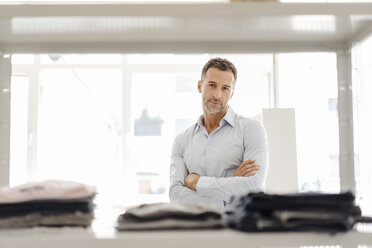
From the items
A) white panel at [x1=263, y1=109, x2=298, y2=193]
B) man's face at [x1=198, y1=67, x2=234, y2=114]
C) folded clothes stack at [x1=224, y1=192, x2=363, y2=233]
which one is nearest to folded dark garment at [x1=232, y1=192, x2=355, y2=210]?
folded clothes stack at [x1=224, y1=192, x2=363, y2=233]

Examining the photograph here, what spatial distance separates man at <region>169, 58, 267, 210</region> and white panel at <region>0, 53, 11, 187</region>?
2.44 feet

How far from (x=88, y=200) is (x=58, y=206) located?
0.21 feet

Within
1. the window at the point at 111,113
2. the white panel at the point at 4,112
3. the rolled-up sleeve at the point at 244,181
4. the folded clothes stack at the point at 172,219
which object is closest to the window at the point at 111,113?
the window at the point at 111,113

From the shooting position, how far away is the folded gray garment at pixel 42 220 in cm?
90

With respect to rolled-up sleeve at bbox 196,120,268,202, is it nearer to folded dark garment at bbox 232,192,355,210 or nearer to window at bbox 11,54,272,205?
folded dark garment at bbox 232,192,355,210

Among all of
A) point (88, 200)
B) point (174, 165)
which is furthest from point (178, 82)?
point (88, 200)

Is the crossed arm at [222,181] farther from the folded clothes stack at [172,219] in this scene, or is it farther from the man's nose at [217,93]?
the folded clothes stack at [172,219]

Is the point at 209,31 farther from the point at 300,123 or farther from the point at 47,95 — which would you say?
the point at 47,95

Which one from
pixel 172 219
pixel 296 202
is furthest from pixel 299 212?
pixel 172 219

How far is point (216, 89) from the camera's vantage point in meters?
1.90

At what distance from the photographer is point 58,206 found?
901mm

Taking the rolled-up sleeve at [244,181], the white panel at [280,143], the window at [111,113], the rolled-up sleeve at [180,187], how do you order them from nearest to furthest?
the rolled-up sleeve at [244,181], the rolled-up sleeve at [180,187], the white panel at [280,143], the window at [111,113]

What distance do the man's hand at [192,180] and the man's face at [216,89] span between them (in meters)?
0.30

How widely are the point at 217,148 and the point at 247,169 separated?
0.69 feet
